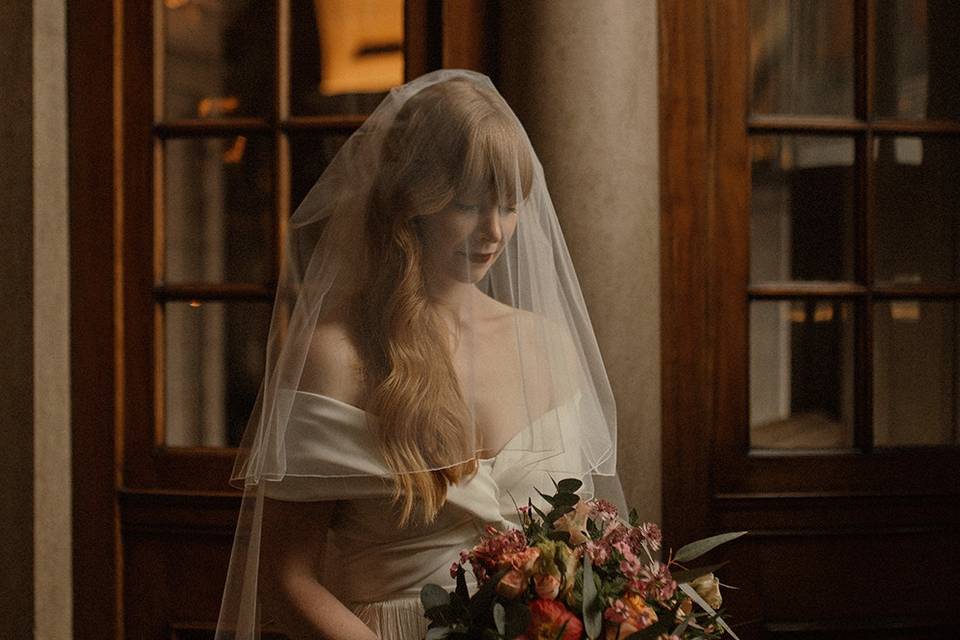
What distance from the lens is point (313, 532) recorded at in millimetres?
1580

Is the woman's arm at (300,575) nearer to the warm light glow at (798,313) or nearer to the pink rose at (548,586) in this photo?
the pink rose at (548,586)

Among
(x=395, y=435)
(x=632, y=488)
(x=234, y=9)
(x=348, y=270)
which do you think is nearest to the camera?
(x=395, y=435)

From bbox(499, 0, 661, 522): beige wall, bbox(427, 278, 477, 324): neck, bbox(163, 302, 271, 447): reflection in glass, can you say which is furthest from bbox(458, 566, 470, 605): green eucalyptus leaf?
Answer: bbox(163, 302, 271, 447): reflection in glass

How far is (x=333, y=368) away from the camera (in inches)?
62.1

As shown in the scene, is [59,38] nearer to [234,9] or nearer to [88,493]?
[234,9]

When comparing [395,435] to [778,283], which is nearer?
[395,435]

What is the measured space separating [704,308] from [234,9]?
1.50 metres

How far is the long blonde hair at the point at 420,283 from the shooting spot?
5.06ft

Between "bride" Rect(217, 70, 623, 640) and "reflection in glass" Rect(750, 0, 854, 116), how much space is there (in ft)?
3.70

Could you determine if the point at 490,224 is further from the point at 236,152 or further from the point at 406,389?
the point at 236,152

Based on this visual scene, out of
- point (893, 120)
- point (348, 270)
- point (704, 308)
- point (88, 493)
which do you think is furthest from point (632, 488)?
point (88, 493)

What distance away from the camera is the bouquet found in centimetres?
124

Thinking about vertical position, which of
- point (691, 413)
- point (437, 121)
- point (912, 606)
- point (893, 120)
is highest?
point (893, 120)

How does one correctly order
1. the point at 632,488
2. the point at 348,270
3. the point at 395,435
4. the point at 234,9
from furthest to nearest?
the point at 234,9 → the point at 632,488 → the point at 348,270 → the point at 395,435
